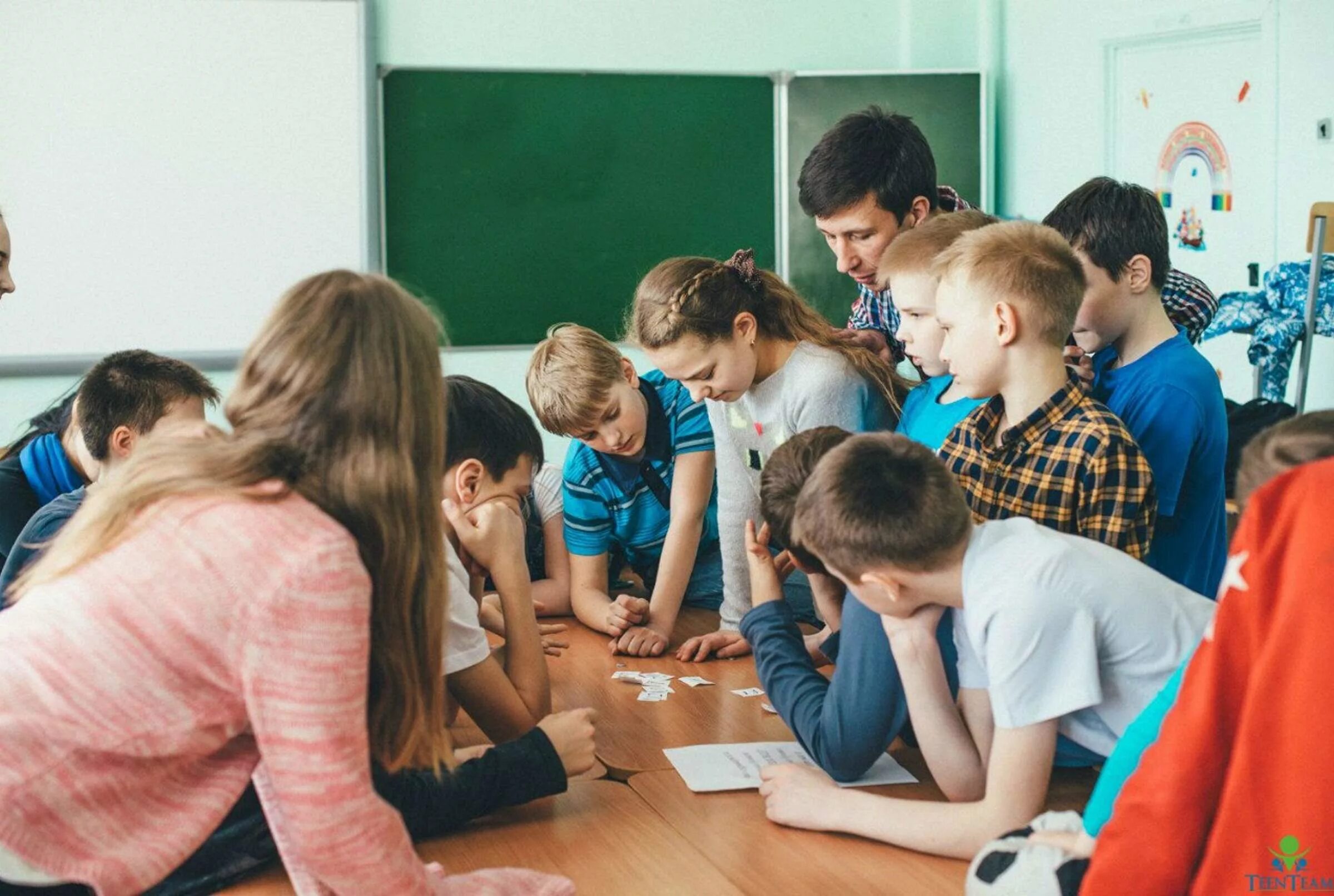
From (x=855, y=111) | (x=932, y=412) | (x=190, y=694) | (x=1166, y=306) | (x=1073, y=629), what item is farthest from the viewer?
(x=855, y=111)

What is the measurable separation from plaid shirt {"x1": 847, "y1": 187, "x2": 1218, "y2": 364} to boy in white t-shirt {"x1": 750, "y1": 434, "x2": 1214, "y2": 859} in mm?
930

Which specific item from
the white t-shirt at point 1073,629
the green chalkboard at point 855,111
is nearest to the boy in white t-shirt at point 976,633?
the white t-shirt at point 1073,629

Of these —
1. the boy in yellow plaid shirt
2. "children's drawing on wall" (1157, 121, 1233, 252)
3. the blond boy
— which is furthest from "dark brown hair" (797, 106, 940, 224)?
"children's drawing on wall" (1157, 121, 1233, 252)

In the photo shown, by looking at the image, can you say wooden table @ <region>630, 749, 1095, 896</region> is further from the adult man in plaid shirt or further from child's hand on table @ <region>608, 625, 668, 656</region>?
the adult man in plaid shirt

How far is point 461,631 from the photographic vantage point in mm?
1801

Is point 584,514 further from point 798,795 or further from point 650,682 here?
point 798,795

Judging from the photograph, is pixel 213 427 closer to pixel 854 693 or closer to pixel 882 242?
pixel 854 693

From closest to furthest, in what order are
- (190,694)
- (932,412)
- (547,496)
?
(190,694) → (932,412) → (547,496)

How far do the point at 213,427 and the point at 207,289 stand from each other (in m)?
3.83

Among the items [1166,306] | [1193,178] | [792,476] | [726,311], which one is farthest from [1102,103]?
[792,476]

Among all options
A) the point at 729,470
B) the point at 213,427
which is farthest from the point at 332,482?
the point at 729,470

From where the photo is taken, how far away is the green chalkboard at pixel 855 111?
213 inches

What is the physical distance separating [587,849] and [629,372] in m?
1.25

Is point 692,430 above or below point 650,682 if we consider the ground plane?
above
